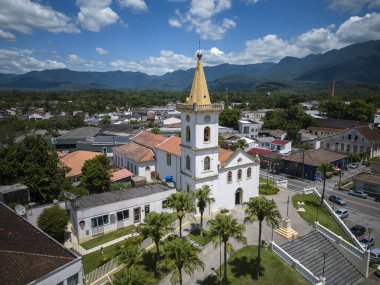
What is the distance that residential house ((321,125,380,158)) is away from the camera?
71.4 metres

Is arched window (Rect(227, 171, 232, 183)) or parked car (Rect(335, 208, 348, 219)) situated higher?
arched window (Rect(227, 171, 232, 183))

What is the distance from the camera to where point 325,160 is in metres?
59.5

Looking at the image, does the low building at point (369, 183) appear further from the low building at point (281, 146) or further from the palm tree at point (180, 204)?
the palm tree at point (180, 204)

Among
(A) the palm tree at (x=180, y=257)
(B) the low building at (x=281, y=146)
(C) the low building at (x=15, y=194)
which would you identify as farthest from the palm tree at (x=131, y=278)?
(B) the low building at (x=281, y=146)

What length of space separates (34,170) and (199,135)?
72.2 ft

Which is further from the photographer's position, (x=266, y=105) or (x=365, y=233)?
(x=266, y=105)

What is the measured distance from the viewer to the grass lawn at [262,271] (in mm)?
26391

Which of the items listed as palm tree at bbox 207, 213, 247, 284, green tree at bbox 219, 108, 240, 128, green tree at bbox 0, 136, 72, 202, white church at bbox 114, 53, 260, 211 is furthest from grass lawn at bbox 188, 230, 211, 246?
green tree at bbox 219, 108, 240, 128

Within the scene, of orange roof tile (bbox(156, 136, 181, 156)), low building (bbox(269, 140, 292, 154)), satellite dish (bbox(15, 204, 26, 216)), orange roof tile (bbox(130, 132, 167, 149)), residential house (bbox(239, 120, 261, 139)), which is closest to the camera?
satellite dish (bbox(15, 204, 26, 216))

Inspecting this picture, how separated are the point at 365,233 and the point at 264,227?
1385cm

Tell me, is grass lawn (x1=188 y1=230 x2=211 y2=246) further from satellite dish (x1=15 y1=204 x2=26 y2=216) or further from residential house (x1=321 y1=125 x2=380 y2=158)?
residential house (x1=321 y1=125 x2=380 y2=158)

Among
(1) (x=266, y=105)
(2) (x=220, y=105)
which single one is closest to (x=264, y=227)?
(2) (x=220, y=105)

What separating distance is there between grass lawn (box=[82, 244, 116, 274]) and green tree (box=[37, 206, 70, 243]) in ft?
13.4

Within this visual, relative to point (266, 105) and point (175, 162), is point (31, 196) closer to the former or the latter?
point (175, 162)
